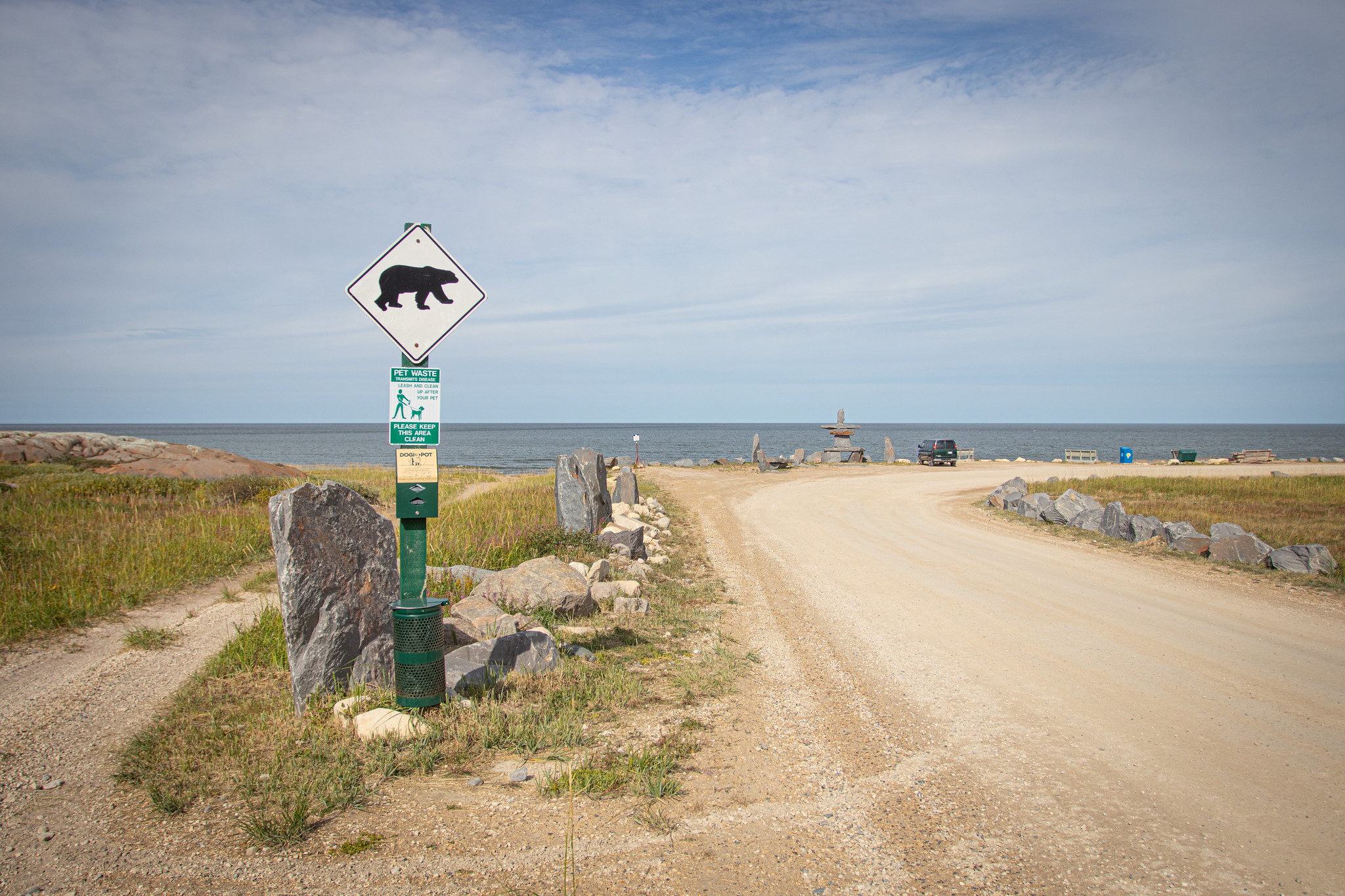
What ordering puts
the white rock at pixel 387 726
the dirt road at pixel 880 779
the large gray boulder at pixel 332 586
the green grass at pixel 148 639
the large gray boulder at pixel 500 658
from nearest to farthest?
the dirt road at pixel 880 779 → the white rock at pixel 387 726 → the large gray boulder at pixel 332 586 → the large gray boulder at pixel 500 658 → the green grass at pixel 148 639

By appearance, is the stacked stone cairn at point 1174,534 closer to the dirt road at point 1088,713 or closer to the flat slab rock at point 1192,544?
the flat slab rock at point 1192,544

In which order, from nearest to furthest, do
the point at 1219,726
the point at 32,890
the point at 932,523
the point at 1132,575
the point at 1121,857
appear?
1. the point at 32,890
2. the point at 1121,857
3. the point at 1219,726
4. the point at 1132,575
5. the point at 932,523

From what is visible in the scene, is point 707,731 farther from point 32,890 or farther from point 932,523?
point 932,523

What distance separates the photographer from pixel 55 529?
437 inches

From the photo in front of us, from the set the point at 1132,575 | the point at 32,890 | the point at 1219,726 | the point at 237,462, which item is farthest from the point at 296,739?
the point at 237,462

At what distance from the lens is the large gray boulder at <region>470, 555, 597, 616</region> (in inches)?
310

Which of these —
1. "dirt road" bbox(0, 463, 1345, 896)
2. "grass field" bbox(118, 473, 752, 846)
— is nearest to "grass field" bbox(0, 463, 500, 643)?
"dirt road" bbox(0, 463, 1345, 896)

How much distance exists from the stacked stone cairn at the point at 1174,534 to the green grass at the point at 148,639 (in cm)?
1464

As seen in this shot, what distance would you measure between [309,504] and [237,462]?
2245 centimetres

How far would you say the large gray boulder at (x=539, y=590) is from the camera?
25.8 ft

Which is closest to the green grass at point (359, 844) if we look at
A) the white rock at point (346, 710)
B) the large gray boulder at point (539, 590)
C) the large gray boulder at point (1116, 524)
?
the white rock at point (346, 710)

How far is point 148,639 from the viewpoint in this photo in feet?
22.1

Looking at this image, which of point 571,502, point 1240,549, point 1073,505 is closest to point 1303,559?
point 1240,549

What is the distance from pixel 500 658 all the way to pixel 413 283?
316cm
